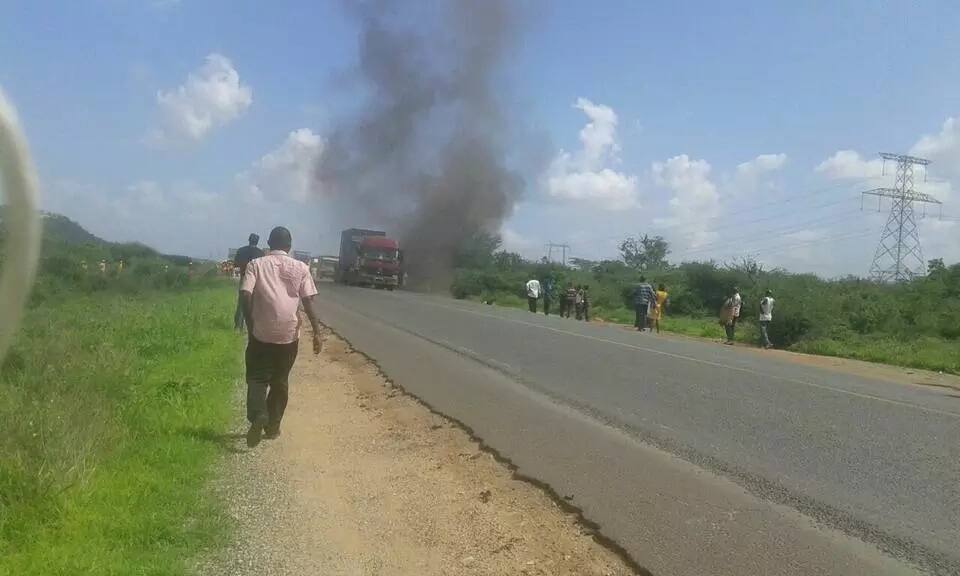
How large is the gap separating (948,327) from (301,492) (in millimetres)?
23248

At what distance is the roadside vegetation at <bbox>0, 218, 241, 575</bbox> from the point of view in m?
4.41

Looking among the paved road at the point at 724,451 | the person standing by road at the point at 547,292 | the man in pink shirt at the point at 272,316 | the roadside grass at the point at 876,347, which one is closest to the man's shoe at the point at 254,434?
the man in pink shirt at the point at 272,316

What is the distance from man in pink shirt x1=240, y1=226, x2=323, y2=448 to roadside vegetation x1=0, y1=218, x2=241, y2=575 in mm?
521

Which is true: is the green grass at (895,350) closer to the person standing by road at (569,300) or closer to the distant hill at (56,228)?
the person standing by road at (569,300)

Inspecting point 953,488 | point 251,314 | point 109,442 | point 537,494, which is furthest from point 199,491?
point 953,488

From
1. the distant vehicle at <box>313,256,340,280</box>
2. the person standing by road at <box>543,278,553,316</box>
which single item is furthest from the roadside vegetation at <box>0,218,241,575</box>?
the distant vehicle at <box>313,256,340,280</box>

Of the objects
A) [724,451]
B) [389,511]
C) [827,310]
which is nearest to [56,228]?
[389,511]

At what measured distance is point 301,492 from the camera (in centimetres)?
575

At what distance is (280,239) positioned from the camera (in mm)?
6949

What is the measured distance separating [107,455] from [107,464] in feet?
0.53

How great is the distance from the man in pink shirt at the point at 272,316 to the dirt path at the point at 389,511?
430mm

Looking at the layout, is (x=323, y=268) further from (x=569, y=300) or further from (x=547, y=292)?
(x=569, y=300)

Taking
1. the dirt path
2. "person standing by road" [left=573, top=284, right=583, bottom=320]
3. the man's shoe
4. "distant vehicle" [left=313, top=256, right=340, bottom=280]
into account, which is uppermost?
"distant vehicle" [left=313, top=256, right=340, bottom=280]

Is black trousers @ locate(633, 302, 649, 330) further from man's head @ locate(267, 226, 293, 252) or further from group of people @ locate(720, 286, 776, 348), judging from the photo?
man's head @ locate(267, 226, 293, 252)
